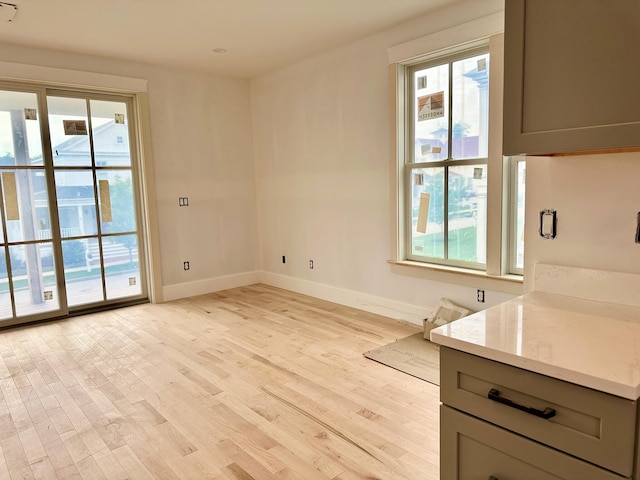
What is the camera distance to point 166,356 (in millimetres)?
3486

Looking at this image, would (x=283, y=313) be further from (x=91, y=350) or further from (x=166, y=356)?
(x=91, y=350)

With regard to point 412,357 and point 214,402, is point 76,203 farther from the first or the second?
point 412,357

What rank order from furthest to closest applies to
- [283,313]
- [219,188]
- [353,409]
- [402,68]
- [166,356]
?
[219,188]
[283,313]
[402,68]
[166,356]
[353,409]

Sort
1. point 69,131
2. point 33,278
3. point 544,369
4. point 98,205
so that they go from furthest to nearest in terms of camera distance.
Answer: point 98,205
point 69,131
point 33,278
point 544,369

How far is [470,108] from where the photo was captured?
3.54m

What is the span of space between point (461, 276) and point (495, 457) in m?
2.52

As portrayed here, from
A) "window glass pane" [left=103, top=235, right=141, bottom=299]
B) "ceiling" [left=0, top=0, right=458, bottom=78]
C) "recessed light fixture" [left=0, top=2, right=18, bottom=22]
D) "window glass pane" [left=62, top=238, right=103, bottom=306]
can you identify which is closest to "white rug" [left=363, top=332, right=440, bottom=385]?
"ceiling" [left=0, top=0, right=458, bottom=78]

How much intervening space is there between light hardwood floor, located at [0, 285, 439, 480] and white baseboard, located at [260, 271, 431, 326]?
0.39 ft

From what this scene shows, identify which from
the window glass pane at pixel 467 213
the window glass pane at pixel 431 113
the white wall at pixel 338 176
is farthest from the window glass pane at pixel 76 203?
the window glass pane at pixel 467 213

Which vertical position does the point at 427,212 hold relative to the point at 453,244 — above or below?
above

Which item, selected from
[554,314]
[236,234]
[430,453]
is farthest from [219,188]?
[554,314]

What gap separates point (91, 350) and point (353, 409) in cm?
238

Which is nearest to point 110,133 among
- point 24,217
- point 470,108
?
point 24,217

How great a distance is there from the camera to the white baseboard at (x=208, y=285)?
5219 mm
